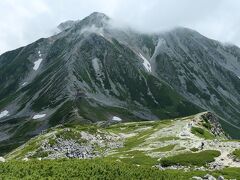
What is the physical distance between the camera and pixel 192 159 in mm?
70938

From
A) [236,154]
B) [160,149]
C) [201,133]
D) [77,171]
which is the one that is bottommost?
[236,154]

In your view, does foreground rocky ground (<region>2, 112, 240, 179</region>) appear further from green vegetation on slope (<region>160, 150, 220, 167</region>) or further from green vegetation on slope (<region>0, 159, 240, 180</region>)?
green vegetation on slope (<region>0, 159, 240, 180</region>)

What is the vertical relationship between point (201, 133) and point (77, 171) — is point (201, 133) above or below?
below

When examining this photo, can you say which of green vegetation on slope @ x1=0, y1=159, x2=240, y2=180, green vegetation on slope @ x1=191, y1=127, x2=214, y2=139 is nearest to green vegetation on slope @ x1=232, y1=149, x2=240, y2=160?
green vegetation on slope @ x1=0, y1=159, x2=240, y2=180

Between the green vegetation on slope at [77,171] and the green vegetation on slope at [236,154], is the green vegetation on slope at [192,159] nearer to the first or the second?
the green vegetation on slope at [236,154]

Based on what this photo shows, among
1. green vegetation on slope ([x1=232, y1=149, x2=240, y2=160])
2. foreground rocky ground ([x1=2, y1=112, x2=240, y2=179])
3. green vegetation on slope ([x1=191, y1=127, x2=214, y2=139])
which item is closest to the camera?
foreground rocky ground ([x1=2, y1=112, x2=240, y2=179])

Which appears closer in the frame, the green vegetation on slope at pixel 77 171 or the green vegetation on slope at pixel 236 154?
the green vegetation on slope at pixel 77 171

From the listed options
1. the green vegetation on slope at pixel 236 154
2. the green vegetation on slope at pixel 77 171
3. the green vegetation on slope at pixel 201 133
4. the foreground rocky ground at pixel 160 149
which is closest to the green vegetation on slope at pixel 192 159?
the foreground rocky ground at pixel 160 149

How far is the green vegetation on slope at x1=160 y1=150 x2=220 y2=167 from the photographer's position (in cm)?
6981

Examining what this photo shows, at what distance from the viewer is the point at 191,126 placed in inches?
4968

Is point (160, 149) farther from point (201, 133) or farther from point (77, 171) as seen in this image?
point (77, 171)

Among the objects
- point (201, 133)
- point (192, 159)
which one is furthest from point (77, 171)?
point (201, 133)

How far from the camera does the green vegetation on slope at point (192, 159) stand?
69812 millimetres

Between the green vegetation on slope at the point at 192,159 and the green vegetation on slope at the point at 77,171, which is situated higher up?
the green vegetation on slope at the point at 77,171
